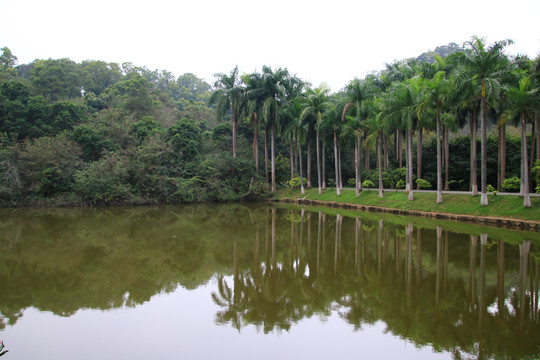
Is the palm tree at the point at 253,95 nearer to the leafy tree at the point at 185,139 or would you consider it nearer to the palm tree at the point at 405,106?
the leafy tree at the point at 185,139

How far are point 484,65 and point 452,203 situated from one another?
7.87 metres

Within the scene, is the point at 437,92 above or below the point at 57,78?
below

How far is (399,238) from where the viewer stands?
1578 centimetres

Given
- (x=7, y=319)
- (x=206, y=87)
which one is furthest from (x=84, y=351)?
(x=206, y=87)

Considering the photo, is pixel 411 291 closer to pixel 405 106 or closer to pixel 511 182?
pixel 511 182

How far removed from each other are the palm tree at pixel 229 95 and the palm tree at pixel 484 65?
838 inches

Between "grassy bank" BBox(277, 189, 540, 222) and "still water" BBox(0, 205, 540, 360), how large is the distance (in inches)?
106

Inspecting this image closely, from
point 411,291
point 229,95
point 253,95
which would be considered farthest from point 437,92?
point 229,95

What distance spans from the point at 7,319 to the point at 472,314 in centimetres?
903

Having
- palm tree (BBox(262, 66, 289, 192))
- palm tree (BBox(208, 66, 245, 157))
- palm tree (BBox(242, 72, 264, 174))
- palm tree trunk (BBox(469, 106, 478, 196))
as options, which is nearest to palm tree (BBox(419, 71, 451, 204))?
palm tree trunk (BBox(469, 106, 478, 196))

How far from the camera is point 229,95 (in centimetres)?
3769

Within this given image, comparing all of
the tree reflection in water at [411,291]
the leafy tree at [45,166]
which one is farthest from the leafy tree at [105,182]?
the tree reflection in water at [411,291]

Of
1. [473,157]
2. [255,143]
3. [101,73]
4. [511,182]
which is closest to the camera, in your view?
[511,182]

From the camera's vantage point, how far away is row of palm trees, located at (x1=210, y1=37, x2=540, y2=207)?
800 inches
